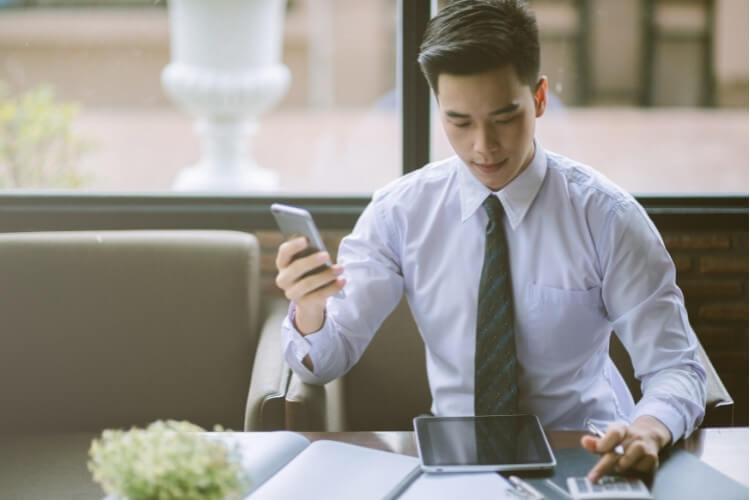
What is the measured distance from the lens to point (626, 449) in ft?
4.24

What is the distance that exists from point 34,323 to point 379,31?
1.26m

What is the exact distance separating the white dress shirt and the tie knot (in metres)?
0.01

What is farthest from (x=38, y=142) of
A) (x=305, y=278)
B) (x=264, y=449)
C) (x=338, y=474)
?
(x=338, y=474)

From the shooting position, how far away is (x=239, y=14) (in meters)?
2.70

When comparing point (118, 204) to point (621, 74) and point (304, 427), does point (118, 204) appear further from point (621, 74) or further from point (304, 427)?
point (621, 74)

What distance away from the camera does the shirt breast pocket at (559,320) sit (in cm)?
171

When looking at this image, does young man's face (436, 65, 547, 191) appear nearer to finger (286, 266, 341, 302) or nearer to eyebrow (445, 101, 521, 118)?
eyebrow (445, 101, 521, 118)

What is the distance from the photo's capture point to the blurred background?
105 inches

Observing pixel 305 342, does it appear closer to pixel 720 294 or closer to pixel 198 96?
pixel 198 96

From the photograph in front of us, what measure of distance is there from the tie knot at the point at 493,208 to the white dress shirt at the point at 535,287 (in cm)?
1

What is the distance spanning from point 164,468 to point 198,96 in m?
1.96

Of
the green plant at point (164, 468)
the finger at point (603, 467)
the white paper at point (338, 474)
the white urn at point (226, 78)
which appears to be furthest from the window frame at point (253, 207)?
the green plant at point (164, 468)

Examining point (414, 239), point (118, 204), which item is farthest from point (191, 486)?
point (118, 204)

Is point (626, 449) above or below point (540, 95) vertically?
below
